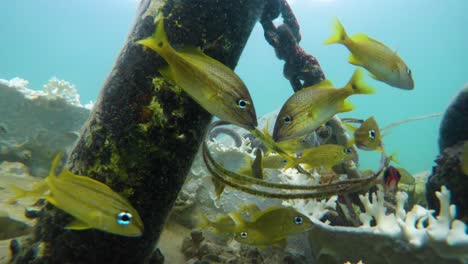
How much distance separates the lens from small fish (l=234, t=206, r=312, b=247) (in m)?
2.07

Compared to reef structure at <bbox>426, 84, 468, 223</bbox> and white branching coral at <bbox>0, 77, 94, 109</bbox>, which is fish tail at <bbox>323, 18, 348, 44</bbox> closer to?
reef structure at <bbox>426, 84, 468, 223</bbox>

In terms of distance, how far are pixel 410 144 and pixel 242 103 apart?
16688 cm

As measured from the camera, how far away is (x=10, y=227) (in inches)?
102

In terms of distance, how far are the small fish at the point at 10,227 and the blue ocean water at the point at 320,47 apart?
7298 cm

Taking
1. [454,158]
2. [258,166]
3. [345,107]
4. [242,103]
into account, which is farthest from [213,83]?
[454,158]

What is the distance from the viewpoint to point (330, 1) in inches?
2537

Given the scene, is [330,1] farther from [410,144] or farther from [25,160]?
[410,144]

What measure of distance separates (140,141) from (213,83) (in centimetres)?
92

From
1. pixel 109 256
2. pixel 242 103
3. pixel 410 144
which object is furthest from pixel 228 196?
pixel 410 144

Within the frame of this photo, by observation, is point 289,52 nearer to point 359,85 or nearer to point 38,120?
point 359,85

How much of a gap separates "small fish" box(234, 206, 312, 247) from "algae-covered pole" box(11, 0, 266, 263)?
661 mm

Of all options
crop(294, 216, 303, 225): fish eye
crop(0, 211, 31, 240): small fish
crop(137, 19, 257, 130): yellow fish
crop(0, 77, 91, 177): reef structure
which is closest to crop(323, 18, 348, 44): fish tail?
crop(137, 19, 257, 130): yellow fish

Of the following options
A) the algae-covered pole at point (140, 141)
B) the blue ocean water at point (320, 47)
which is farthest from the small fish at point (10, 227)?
the blue ocean water at point (320, 47)

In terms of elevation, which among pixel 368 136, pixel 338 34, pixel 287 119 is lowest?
pixel 368 136
